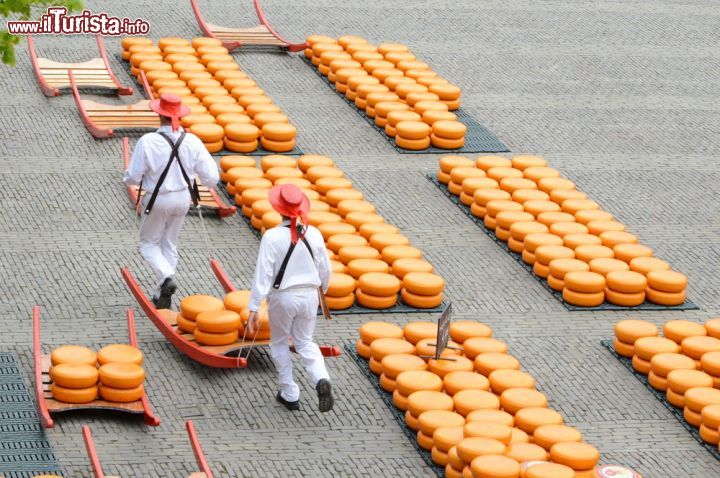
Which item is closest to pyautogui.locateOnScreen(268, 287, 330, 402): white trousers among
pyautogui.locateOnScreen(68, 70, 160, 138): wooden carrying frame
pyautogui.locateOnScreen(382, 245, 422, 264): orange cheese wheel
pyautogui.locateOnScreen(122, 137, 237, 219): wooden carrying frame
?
pyautogui.locateOnScreen(382, 245, 422, 264): orange cheese wheel

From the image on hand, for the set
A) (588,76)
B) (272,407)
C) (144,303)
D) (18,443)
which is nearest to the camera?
(18,443)

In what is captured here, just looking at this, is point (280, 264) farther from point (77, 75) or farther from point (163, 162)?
point (77, 75)

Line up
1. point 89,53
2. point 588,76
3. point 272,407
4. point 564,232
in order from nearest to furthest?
1. point 272,407
2. point 564,232
3. point 89,53
4. point 588,76

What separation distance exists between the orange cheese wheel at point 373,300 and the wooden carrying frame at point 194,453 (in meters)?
3.58

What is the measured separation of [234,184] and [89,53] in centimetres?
A: 571

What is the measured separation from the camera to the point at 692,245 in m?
16.9

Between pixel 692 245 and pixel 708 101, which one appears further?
pixel 708 101

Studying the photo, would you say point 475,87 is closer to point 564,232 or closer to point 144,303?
point 564,232

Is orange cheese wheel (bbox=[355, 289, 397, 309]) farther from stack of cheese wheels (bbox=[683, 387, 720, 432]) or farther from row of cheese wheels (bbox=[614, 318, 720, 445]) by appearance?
stack of cheese wheels (bbox=[683, 387, 720, 432])

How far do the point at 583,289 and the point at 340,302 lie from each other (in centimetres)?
259

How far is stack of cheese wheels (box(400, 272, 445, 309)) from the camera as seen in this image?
1446 centimetres

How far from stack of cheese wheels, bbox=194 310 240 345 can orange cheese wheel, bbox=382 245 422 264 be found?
2578mm

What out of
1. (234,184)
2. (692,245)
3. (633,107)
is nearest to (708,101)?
(633,107)

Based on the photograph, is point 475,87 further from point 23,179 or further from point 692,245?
point 23,179
